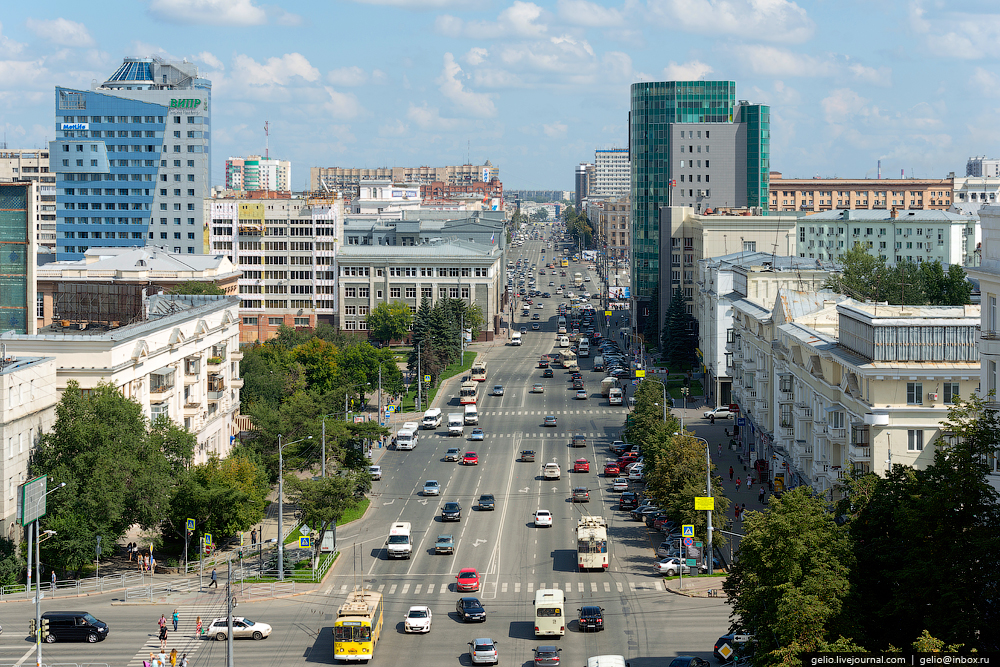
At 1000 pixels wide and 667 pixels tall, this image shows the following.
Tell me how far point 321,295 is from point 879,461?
12268cm

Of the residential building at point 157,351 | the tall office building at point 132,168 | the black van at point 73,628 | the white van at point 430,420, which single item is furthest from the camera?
the tall office building at point 132,168

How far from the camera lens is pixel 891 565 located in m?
41.8

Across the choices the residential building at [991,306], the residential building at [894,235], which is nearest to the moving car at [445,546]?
the residential building at [991,306]

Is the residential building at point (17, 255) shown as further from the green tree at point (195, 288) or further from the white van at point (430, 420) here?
the green tree at point (195, 288)

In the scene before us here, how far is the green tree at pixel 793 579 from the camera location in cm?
3884

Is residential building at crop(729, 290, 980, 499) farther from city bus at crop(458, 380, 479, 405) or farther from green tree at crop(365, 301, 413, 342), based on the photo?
green tree at crop(365, 301, 413, 342)

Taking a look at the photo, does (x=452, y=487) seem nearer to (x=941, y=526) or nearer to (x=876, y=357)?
(x=876, y=357)

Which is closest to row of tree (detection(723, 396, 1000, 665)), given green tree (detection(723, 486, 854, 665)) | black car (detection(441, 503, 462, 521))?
green tree (detection(723, 486, 854, 665))

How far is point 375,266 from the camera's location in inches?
6816

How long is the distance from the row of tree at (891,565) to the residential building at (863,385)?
55.6ft

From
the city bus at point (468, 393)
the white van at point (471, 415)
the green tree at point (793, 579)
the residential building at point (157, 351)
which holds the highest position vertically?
the residential building at point (157, 351)

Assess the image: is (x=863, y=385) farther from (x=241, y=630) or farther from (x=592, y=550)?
(x=241, y=630)

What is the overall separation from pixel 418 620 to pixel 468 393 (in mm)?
73647

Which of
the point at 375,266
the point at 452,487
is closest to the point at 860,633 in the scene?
the point at 452,487
